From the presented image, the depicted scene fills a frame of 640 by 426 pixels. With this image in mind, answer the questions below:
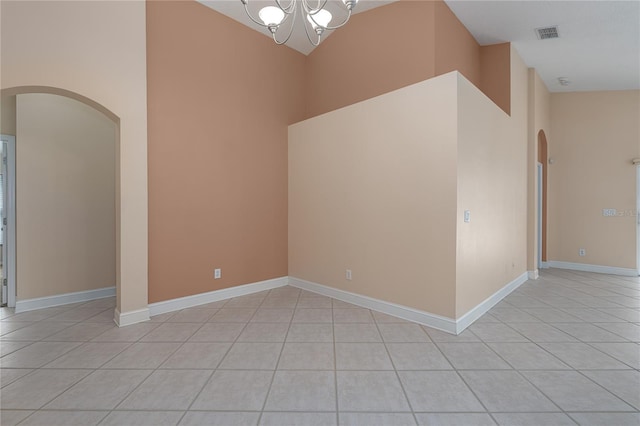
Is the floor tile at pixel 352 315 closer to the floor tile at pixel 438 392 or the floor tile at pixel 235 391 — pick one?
the floor tile at pixel 438 392

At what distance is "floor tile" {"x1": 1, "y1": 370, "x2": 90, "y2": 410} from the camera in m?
1.87

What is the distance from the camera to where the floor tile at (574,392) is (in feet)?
6.05

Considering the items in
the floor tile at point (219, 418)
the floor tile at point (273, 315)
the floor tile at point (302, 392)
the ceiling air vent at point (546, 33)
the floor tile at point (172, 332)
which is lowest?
the floor tile at point (219, 418)

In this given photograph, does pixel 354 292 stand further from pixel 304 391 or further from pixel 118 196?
pixel 118 196

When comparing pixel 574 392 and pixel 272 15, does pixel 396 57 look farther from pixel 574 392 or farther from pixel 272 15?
pixel 574 392

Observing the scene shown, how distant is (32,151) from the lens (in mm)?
3617

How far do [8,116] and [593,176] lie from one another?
9860 millimetres

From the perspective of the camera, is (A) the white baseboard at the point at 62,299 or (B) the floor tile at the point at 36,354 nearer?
(B) the floor tile at the point at 36,354

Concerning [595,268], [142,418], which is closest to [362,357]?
[142,418]

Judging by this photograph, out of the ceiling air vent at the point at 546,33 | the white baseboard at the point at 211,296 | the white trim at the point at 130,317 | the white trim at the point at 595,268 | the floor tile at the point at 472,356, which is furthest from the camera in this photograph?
the white trim at the point at 595,268

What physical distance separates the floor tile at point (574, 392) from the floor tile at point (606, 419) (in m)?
0.05

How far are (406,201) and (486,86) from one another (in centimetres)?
294

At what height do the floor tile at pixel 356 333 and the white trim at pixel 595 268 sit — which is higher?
the white trim at pixel 595 268

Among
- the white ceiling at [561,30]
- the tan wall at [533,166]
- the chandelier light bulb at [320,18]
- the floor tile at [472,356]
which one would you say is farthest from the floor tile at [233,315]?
the tan wall at [533,166]
